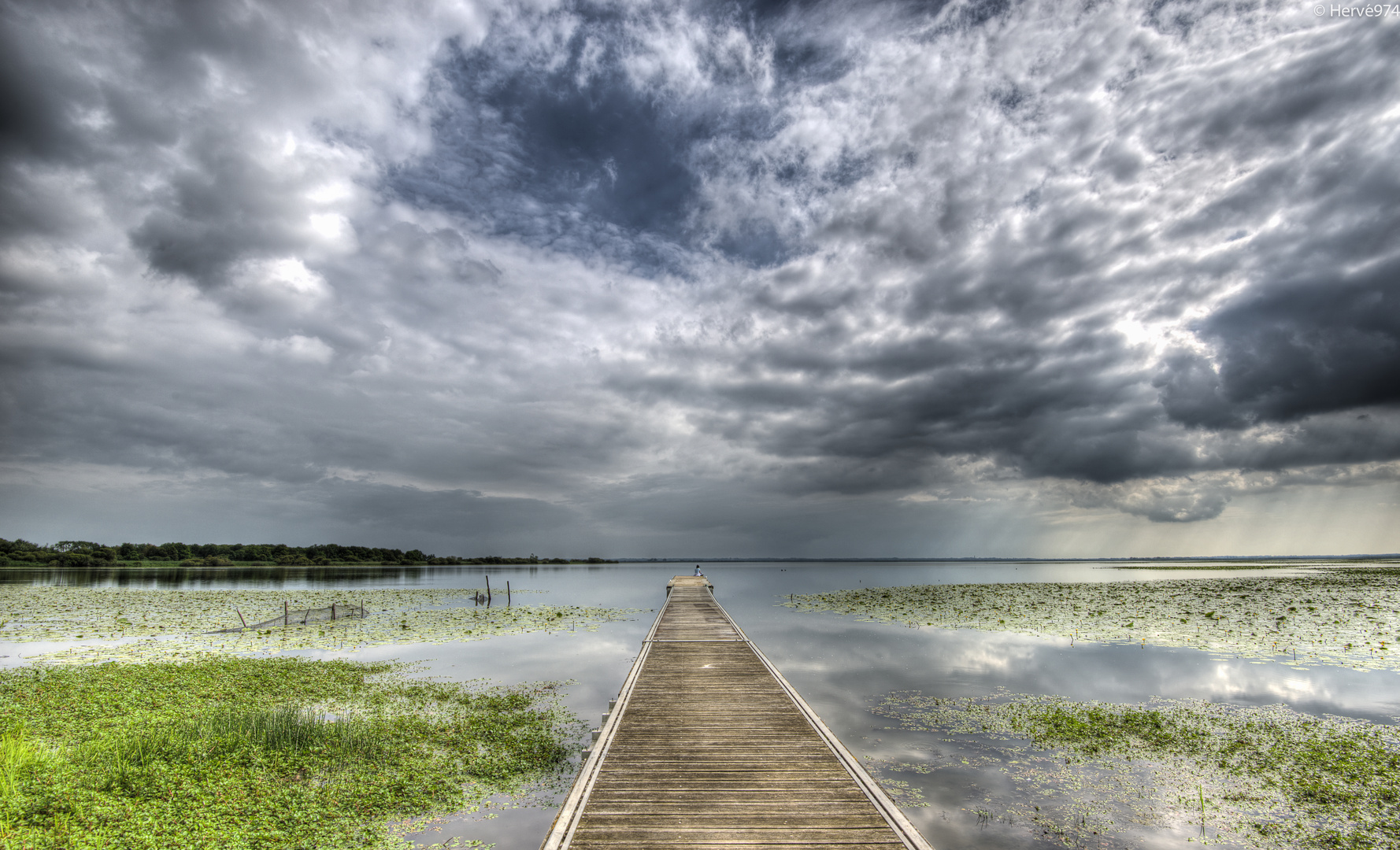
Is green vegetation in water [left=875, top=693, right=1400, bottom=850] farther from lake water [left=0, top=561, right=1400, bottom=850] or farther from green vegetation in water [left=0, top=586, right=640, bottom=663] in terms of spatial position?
green vegetation in water [left=0, top=586, right=640, bottom=663]

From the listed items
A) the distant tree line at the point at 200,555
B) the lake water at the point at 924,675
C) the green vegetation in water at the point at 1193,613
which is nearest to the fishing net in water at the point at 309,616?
the lake water at the point at 924,675

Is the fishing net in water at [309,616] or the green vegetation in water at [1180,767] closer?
the green vegetation in water at [1180,767]

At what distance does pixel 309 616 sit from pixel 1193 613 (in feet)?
153

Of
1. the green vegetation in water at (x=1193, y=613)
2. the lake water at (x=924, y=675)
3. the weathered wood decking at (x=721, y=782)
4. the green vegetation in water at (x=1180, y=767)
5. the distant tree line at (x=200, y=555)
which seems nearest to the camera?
the weathered wood decking at (x=721, y=782)

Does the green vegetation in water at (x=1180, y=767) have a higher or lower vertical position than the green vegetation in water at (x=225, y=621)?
higher

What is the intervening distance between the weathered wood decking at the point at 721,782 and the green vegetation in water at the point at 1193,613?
1937 centimetres

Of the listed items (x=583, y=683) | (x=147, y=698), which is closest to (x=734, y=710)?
(x=583, y=683)

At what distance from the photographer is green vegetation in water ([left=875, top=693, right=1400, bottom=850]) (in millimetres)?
8148

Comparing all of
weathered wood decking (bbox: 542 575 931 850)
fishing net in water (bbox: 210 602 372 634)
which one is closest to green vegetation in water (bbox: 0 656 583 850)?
weathered wood decking (bbox: 542 575 931 850)

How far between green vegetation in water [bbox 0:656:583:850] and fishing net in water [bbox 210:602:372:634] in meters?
10.6

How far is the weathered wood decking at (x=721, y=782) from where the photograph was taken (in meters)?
6.44

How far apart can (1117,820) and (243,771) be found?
13559mm

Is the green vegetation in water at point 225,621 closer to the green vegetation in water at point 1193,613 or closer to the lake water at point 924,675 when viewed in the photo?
the lake water at point 924,675

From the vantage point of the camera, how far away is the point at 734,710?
1104 cm
